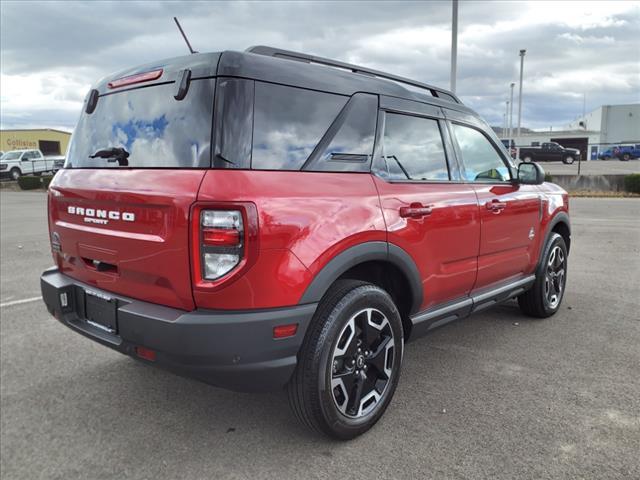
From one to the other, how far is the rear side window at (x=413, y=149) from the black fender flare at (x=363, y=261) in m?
0.46

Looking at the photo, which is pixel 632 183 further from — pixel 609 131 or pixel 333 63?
pixel 609 131

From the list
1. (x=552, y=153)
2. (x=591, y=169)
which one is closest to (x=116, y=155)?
(x=591, y=169)

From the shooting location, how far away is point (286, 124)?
95.3 inches


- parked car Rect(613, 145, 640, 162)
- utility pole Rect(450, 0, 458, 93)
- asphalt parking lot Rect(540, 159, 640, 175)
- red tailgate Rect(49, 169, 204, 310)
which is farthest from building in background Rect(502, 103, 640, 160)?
red tailgate Rect(49, 169, 204, 310)

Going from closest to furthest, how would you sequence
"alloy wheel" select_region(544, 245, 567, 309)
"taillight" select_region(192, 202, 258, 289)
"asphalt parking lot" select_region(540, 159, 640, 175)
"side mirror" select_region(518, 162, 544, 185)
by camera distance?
"taillight" select_region(192, 202, 258, 289)
"side mirror" select_region(518, 162, 544, 185)
"alloy wheel" select_region(544, 245, 567, 309)
"asphalt parking lot" select_region(540, 159, 640, 175)

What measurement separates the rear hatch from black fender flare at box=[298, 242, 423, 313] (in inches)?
22.6

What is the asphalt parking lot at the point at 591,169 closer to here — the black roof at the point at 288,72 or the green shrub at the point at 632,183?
the green shrub at the point at 632,183

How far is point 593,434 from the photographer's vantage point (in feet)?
8.78

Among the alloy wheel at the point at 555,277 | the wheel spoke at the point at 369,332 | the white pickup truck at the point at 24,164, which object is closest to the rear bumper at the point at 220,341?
the wheel spoke at the point at 369,332

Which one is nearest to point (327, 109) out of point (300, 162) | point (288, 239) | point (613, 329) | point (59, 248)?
point (300, 162)

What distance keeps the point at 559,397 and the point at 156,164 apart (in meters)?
2.68

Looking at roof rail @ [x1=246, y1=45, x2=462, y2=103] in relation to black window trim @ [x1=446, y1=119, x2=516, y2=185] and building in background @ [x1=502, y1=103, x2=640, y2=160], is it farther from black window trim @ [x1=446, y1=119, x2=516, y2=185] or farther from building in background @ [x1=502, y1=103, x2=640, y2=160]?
building in background @ [x1=502, y1=103, x2=640, y2=160]

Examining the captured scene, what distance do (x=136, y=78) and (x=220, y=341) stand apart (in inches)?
58.4

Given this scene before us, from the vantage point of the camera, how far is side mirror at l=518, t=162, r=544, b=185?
4.03m
